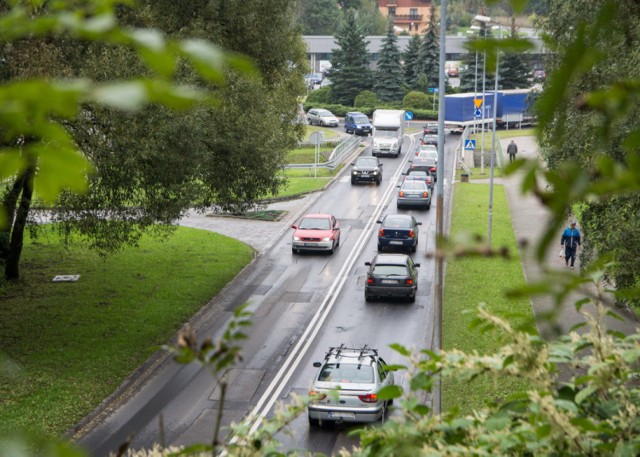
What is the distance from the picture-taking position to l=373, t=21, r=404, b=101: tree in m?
86.2

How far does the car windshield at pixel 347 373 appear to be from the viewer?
56.9ft

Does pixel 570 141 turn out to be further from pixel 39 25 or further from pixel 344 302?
pixel 39 25

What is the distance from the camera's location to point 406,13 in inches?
5428

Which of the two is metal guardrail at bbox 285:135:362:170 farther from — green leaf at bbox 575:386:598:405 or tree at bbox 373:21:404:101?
green leaf at bbox 575:386:598:405

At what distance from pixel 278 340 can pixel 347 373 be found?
5.42m

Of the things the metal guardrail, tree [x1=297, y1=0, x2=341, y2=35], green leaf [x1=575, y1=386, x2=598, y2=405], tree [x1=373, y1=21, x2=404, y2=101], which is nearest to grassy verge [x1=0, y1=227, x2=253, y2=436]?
green leaf [x1=575, y1=386, x2=598, y2=405]

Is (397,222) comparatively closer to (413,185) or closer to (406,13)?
(413,185)

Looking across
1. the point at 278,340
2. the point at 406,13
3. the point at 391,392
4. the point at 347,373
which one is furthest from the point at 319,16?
the point at 391,392

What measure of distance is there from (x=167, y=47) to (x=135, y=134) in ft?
61.3

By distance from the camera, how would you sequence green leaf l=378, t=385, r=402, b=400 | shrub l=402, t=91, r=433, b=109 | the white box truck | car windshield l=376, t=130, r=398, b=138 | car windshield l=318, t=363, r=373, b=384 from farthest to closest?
shrub l=402, t=91, r=433, b=109 < car windshield l=376, t=130, r=398, b=138 < the white box truck < car windshield l=318, t=363, r=373, b=384 < green leaf l=378, t=385, r=402, b=400

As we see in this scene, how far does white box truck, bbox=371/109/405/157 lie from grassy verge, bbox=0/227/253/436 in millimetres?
26341

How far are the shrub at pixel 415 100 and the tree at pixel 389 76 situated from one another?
292 centimetres

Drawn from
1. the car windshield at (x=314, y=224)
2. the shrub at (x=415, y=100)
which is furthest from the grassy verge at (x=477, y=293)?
the shrub at (x=415, y=100)

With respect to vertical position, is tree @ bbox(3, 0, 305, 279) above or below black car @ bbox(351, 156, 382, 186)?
above
